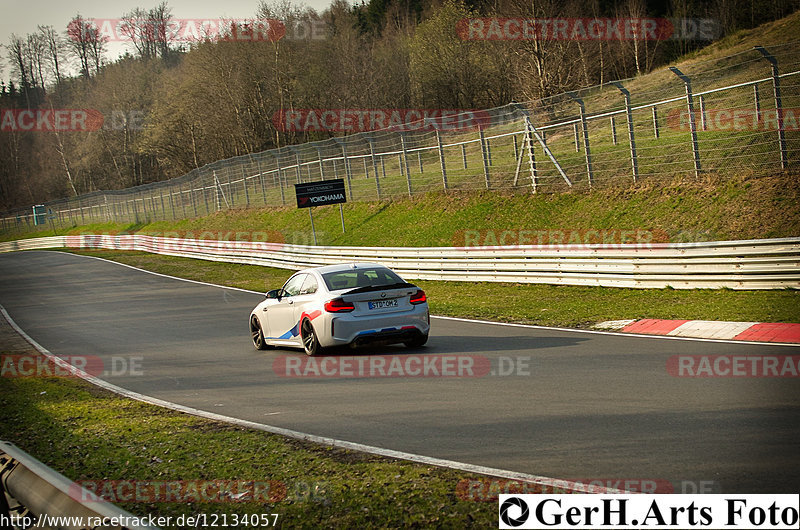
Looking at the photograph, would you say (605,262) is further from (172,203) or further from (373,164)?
(172,203)

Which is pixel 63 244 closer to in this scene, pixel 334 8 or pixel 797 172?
pixel 334 8

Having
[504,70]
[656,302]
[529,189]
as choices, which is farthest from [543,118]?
[504,70]

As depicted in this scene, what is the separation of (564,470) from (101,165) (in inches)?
3645

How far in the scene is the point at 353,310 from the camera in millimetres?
12117

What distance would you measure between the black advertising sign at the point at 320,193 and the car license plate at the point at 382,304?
2197cm

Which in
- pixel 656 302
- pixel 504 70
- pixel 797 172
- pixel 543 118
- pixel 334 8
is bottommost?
pixel 656 302

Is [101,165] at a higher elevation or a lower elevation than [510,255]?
higher

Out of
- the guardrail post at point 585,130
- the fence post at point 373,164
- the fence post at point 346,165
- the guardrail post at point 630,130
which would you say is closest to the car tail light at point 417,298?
the guardrail post at point 630,130

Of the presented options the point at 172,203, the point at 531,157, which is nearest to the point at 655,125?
the point at 531,157

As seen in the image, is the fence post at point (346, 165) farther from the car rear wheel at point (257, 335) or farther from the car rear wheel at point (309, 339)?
the car rear wheel at point (309, 339)

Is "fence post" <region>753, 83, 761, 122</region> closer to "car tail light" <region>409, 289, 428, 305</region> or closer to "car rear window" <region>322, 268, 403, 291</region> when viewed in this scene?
"car rear window" <region>322, 268, 403, 291</region>

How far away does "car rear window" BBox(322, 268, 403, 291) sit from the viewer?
12.6 m

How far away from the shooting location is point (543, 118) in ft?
87.6

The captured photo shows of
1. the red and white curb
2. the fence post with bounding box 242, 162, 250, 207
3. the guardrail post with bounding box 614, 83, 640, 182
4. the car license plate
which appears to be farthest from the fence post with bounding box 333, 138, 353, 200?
the car license plate
